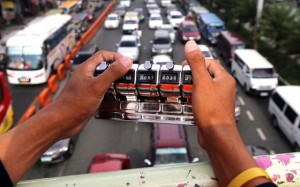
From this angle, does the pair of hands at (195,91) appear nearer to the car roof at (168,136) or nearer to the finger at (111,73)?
the finger at (111,73)

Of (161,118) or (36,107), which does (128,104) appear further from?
(36,107)

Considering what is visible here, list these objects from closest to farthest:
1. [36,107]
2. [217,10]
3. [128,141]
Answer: [128,141]
[36,107]
[217,10]

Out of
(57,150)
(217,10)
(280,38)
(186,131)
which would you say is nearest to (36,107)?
(57,150)

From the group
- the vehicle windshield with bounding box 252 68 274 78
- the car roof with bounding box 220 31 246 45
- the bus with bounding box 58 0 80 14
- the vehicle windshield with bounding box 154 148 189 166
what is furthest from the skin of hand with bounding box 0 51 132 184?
the bus with bounding box 58 0 80 14

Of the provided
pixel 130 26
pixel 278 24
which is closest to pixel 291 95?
pixel 278 24

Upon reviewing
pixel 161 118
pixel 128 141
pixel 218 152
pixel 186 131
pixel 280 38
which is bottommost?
pixel 128 141

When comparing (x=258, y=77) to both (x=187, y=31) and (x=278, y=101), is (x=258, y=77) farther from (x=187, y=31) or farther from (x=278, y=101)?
(x=187, y=31)

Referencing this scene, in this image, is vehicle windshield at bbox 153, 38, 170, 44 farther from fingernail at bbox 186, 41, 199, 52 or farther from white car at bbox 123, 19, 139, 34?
fingernail at bbox 186, 41, 199, 52
